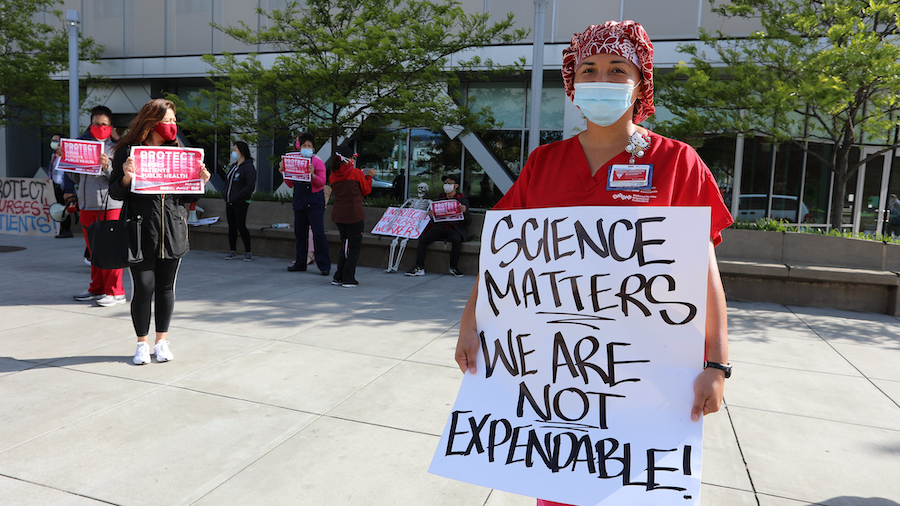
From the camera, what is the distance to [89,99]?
20391mm

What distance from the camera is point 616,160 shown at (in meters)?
1.87

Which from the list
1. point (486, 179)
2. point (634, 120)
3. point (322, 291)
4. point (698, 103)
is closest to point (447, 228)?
point (322, 291)

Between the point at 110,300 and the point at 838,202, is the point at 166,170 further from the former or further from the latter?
the point at 838,202

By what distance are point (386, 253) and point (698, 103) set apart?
18.6ft

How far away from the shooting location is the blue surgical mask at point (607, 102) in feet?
6.27

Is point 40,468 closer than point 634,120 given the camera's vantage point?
No

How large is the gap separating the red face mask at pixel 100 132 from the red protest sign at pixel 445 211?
16.7 feet

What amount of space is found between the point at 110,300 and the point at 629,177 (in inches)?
261

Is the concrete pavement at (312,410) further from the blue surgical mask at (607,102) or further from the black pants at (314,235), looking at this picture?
the black pants at (314,235)

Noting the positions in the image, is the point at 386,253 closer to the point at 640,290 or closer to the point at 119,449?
the point at 119,449

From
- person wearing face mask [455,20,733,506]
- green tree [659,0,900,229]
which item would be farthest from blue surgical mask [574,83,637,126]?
green tree [659,0,900,229]

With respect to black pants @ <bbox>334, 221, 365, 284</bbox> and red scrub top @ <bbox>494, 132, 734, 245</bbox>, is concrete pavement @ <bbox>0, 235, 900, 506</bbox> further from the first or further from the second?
red scrub top @ <bbox>494, 132, 734, 245</bbox>

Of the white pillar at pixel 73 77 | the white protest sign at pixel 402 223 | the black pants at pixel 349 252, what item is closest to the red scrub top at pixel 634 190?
the black pants at pixel 349 252

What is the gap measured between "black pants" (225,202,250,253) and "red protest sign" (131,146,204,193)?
231 inches
